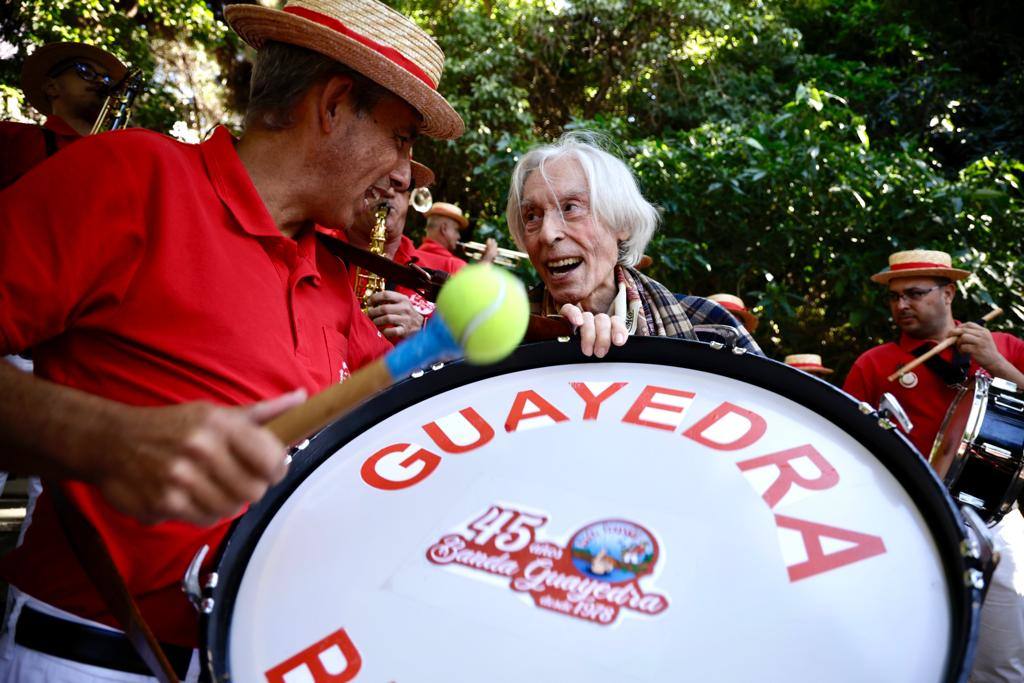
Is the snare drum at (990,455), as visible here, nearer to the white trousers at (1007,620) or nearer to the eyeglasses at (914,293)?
the white trousers at (1007,620)

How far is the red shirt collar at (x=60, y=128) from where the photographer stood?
339 centimetres

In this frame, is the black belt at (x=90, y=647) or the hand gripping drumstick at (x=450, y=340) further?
the black belt at (x=90, y=647)

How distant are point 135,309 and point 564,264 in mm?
1447

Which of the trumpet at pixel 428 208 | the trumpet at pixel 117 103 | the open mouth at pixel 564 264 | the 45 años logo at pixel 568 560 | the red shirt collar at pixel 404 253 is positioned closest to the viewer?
the 45 años logo at pixel 568 560

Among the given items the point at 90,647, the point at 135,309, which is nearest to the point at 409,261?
the point at 135,309

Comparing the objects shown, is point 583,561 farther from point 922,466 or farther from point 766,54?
point 766,54

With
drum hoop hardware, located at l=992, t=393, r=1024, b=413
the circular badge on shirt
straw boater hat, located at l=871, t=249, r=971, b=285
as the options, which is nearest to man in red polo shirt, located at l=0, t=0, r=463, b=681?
drum hoop hardware, located at l=992, t=393, r=1024, b=413

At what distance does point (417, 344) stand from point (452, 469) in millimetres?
499

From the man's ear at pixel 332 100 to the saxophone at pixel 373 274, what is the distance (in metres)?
1.10

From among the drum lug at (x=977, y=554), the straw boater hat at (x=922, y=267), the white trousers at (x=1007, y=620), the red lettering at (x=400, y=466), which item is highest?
the straw boater hat at (x=922, y=267)

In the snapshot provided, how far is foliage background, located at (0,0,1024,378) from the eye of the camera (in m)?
5.53

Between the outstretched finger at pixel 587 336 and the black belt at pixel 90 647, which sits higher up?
the outstretched finger at pixel 587 336


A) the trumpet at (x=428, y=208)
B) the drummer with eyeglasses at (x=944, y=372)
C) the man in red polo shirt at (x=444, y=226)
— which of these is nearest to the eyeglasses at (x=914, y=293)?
the drummer with eyeglasses at (x=944, y=372)

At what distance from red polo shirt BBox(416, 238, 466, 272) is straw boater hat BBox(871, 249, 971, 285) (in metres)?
2.96
